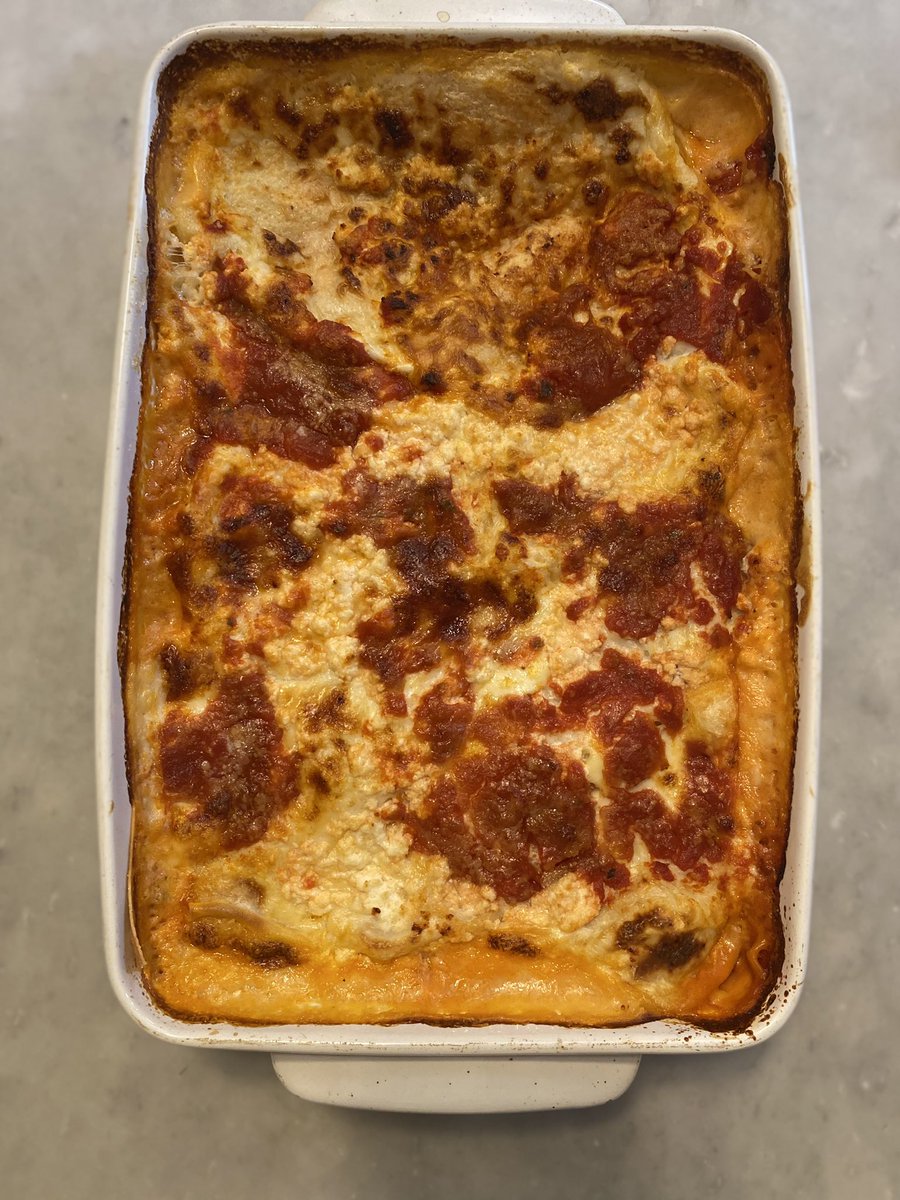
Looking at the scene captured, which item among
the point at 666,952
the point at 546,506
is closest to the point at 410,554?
the point at 546,506

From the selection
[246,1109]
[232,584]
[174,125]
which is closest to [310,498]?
[232,584]

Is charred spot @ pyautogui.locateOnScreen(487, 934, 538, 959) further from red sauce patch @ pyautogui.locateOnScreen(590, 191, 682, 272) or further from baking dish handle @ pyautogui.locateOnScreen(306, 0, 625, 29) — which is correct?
baking dish handle @ pyautogui.locateOnScreen(306, 0, 625, 29)

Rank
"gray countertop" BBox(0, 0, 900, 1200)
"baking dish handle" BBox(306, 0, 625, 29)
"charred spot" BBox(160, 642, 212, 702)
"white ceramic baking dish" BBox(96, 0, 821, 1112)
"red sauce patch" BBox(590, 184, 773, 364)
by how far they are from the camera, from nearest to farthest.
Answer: "white ceramic baking dish" BBox(96, 0, 821, 1112)
"charred spot" BBox(160, 642, 212, 702)
"red sauce patch" BBox(590, 184, 773, 364)
"baking dish handle" BBox(306, 0, 625, 29)
"gray countertop" BBox(0, 0, 900, 1200)

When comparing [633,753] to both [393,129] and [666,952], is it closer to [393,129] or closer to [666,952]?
[666,952]

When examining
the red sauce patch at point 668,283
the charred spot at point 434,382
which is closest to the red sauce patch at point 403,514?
the charred spot at point 434,382

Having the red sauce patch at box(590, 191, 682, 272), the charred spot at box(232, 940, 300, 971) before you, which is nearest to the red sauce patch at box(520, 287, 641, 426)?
the red sauce patch at box(590, 191, 682, 272)
